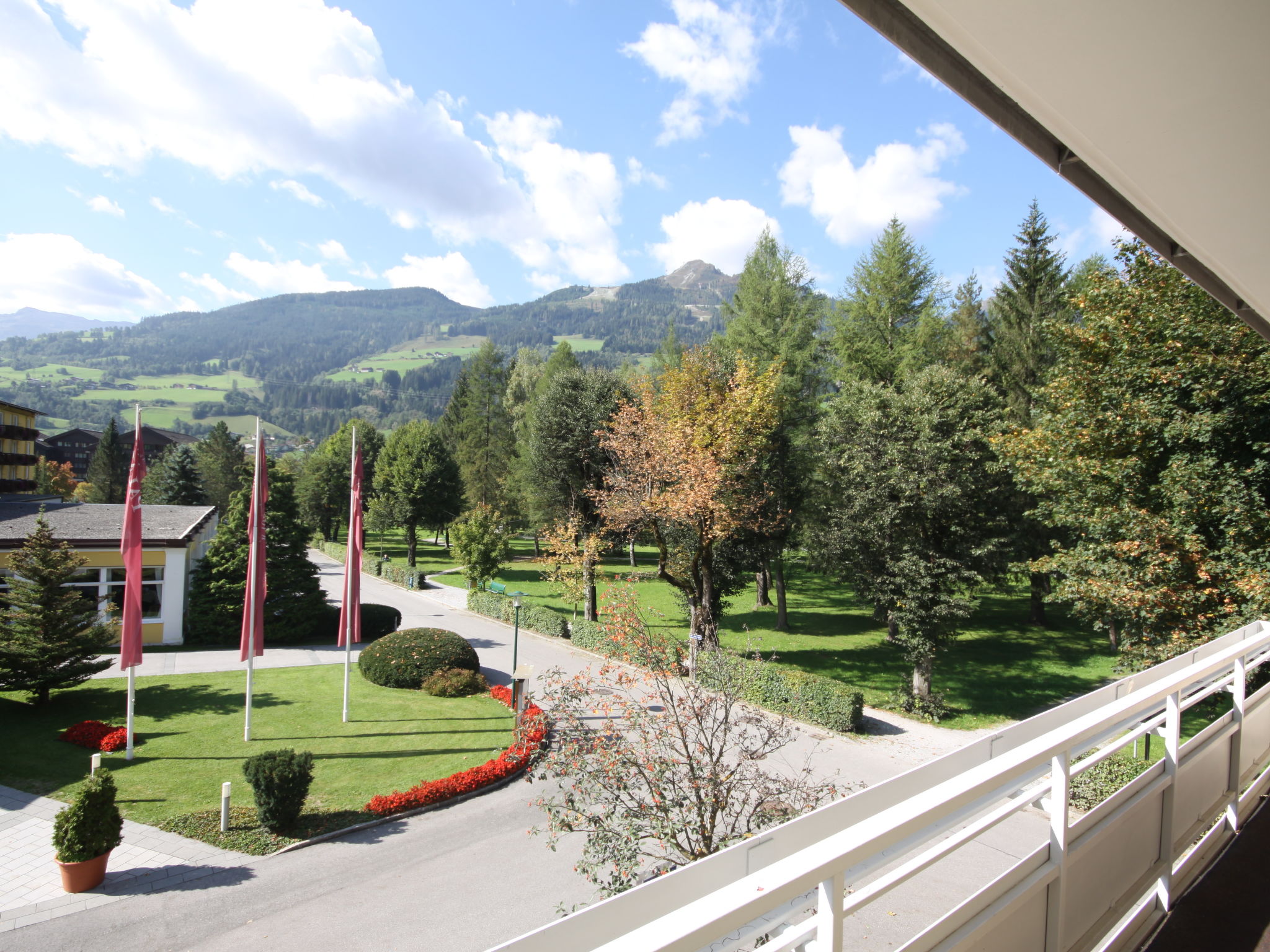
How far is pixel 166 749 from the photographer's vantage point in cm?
1273

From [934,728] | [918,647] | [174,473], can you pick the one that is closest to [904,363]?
[918,647]

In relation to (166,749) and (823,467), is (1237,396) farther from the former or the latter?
(166,749)

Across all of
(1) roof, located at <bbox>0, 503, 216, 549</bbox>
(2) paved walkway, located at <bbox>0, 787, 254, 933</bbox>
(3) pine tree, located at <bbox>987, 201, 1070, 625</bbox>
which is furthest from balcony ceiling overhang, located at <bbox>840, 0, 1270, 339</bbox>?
(3) pine tree, located at <bbox>987, 201, 1070, 625</bbox>

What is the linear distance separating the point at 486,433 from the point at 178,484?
23.2 m

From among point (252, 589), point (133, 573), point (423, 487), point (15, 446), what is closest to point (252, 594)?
point (252, 589)

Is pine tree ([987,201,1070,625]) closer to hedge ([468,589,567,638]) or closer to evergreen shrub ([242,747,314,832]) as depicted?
hedge ([468,589,567,638])

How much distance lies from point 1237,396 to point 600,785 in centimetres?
1262

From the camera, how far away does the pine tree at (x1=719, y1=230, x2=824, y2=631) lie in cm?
2277

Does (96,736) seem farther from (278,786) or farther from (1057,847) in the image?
(1057,847)

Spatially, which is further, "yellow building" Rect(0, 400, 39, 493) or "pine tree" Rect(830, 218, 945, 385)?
"yellow building" Rect(0, 400, 39, 493)

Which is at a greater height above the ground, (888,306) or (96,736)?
(888,306)

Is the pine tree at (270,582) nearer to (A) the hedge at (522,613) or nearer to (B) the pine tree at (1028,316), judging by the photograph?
(A) the hedge at (522,613)

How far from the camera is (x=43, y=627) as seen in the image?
14039 millimetres

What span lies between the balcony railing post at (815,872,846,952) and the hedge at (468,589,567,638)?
71.5 feet
